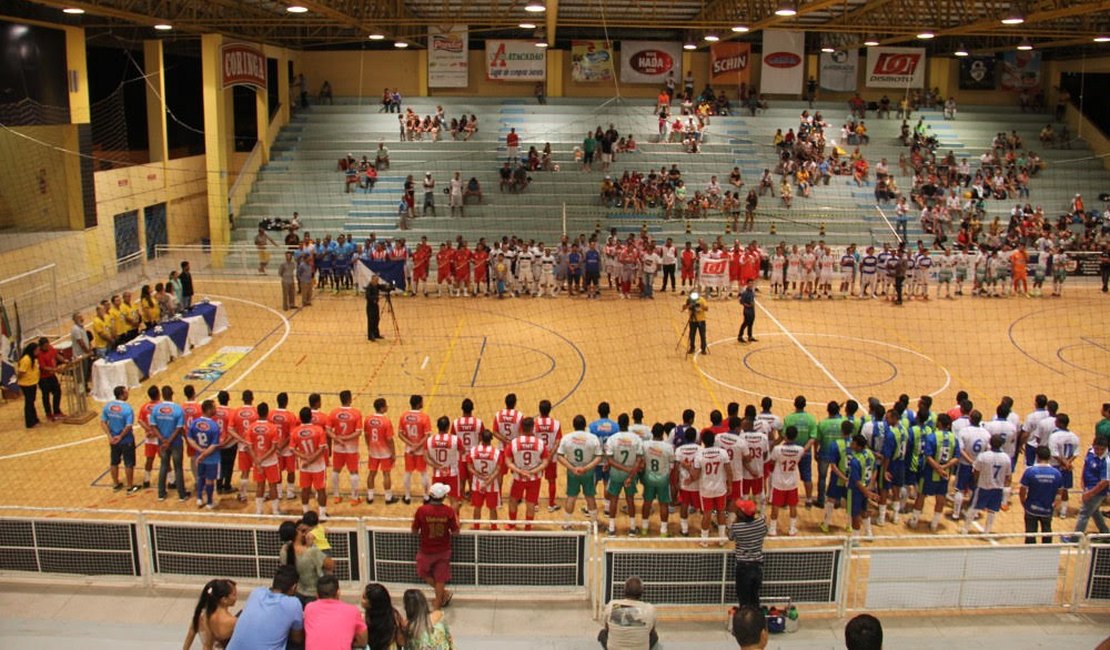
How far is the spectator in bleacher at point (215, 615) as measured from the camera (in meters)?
6.20

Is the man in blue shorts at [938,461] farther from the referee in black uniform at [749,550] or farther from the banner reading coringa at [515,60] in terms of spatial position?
the banner reading coringa at [515,60]

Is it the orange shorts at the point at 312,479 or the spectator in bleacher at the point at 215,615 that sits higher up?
the spectator in bleacher at the point at 215,615

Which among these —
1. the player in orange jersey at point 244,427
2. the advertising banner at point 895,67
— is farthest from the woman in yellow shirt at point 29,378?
the advertising banner at point 895,67

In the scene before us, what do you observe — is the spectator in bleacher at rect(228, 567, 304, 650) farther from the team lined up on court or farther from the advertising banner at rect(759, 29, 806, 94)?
the advertising banner at rect(759, 29, 806, 94)

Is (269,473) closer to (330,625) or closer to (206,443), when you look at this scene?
(206,443)

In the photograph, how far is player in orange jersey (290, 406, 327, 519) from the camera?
33.2 ft

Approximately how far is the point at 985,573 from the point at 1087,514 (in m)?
2.36

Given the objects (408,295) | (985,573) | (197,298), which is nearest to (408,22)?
(408,295)

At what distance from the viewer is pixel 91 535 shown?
8.20m

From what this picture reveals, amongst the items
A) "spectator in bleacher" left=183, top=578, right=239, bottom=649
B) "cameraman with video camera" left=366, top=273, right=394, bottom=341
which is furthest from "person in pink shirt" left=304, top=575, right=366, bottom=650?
"cameraman with video camera" left=366, top=273, right=394, bottom=341

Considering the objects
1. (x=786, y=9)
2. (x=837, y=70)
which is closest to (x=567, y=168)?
(x=786, y=9)

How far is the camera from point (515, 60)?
3394 cm

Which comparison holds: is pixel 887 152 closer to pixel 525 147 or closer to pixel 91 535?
pixel 525 147

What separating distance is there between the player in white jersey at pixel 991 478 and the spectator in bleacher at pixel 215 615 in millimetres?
7355
